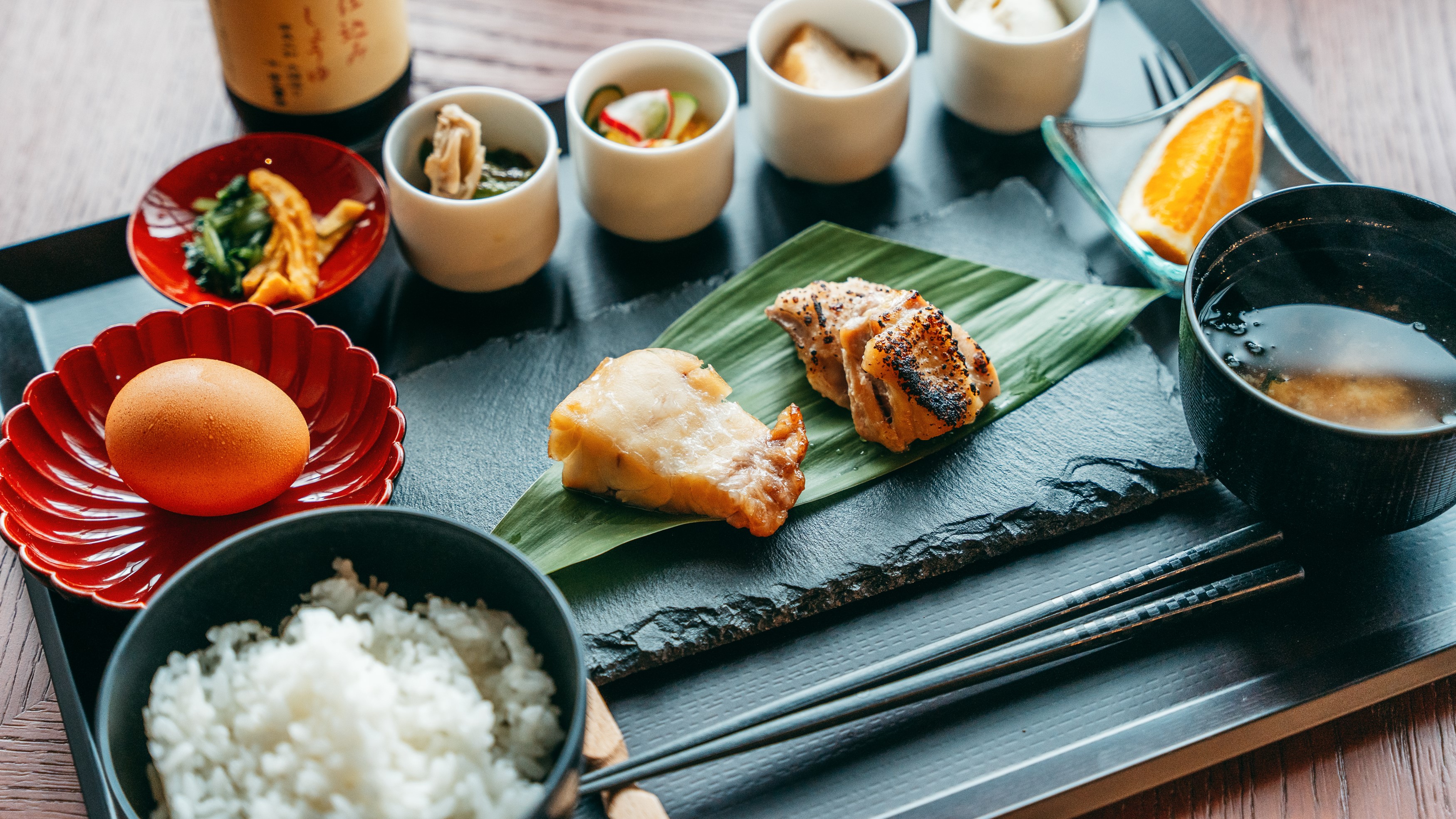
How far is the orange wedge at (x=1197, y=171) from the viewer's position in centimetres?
263

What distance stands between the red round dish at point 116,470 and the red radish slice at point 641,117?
905 millimetres

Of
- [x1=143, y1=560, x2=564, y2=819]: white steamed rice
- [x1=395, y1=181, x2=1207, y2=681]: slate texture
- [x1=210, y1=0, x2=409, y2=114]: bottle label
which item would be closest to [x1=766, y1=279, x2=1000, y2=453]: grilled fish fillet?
[x1=395, y1=181, x2=1207, y2=681]: slate texture

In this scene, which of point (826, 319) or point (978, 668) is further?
point (826, 319)

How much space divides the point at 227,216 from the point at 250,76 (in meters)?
0.40

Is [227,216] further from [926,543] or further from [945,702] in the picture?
[945,702]

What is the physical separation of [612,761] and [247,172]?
6.14 ft

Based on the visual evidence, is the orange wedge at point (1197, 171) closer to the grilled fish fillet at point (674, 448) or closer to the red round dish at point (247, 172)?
the grilled fish fillet at point (674, 448)

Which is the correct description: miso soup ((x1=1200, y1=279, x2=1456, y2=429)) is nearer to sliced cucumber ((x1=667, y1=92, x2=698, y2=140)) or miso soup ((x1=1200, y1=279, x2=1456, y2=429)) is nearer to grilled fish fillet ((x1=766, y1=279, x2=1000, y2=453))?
grilled fish fillet ((x1=766, y1=279, x2=1000, y2=453))

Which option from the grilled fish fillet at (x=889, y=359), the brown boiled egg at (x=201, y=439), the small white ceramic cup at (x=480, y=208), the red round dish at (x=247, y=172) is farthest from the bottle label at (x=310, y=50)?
the grilled fish fillet at (x=889, y=359)

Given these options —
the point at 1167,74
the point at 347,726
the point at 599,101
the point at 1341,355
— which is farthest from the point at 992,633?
the point at 1167,74

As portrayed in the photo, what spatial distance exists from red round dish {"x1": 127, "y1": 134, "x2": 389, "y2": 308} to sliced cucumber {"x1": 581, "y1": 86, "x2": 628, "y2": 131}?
0.57 metres

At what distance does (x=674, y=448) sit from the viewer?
2.23 metres

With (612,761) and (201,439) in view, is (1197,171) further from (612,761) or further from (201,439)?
(201,439)

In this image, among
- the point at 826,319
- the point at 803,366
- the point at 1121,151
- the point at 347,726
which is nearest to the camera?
the point at 347,726
